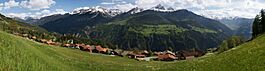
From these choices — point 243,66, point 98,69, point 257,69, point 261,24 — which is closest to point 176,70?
point 98,69

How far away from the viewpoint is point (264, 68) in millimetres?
28969

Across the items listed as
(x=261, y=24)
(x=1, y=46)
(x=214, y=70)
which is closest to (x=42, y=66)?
(x=1, y=46)

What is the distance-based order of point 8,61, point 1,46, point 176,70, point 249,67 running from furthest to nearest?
point 176,70
point 249,67
point 1,46
point 8,61

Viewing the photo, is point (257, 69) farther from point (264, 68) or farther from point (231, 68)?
point (231, 68)

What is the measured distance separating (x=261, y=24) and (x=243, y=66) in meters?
130

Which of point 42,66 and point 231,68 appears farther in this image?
point 231,68

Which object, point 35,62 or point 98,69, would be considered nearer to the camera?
point 35,62

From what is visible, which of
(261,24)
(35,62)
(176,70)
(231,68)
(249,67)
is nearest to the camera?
(35,62)

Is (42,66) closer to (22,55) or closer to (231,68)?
(22,55)

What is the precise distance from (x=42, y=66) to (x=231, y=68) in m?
14.9

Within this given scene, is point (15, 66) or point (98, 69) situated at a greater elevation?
point (15, 66)

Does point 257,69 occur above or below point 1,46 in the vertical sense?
below

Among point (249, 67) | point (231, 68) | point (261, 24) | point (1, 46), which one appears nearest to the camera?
point (1, 46)

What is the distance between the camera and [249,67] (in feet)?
104
